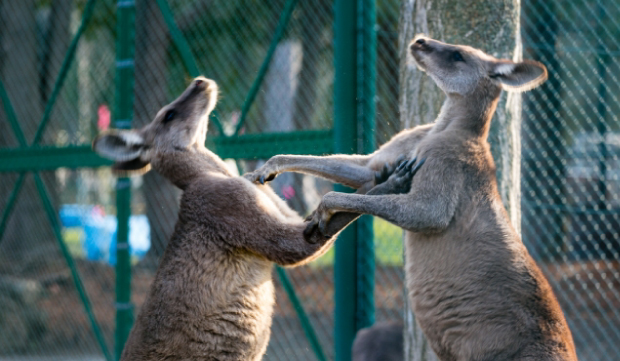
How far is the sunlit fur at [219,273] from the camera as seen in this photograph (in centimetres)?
369

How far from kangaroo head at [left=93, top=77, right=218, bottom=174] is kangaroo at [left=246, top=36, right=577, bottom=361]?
2.38 ft

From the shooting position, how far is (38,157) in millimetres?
7043

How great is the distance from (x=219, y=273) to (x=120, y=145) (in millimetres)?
1096

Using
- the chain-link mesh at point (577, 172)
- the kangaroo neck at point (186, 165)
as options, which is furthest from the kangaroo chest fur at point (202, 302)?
the chain-link mesh at point (577, 172)

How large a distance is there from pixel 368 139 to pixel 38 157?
3.91 metres

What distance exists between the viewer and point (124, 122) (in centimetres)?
641

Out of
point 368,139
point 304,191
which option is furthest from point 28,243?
point 368,139

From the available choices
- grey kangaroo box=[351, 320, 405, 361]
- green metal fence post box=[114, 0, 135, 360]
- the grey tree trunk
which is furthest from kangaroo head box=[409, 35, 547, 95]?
green metal fence post box=[114, 0, 135, 360]

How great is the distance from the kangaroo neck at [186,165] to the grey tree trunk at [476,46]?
1.34 m

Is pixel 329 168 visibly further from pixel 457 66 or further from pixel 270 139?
pixel 270 139

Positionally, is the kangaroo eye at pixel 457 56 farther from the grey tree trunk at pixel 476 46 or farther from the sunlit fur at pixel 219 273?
the sunlit fur at pixel 219 273

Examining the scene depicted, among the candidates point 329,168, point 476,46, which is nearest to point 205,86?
point 329,168

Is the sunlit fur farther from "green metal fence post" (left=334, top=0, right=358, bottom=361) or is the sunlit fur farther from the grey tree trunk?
the grey tree trunk

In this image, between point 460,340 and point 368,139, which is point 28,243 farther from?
point 460,340
